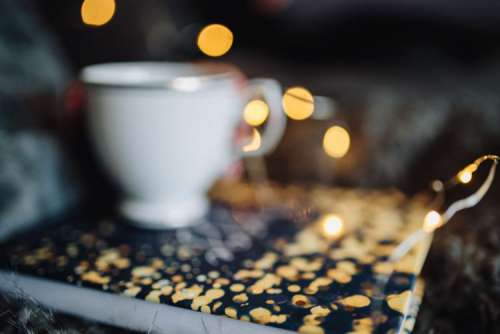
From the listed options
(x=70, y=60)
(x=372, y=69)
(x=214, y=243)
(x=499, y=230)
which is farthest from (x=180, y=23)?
(x=499, y=230)

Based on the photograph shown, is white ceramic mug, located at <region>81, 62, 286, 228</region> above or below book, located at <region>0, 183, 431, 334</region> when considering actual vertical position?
above

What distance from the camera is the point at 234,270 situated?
0.43 meters

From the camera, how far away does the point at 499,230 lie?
456 mm

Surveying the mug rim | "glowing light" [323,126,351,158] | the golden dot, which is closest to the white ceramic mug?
the mug rim

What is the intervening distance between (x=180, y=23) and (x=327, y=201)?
0.42 metres

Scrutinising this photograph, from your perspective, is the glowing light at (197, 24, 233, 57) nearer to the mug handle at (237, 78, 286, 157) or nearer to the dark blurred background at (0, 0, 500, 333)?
the dark blurred background at (0, 0, 500, 333)

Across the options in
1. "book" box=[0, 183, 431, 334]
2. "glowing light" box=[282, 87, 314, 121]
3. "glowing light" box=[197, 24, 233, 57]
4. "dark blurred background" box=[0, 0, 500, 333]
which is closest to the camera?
"book" box=[0, 183, 431, 334]

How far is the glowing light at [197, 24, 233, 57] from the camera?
2.48 feet

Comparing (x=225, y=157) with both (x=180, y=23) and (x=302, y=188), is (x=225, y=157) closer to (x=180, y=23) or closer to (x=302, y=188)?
(x=302, y=188)

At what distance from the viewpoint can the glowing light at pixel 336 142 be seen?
632 mm

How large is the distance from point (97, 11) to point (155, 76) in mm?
163

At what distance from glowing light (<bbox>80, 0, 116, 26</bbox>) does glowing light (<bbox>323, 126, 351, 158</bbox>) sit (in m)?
0.36

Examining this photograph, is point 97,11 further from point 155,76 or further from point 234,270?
point 234,270

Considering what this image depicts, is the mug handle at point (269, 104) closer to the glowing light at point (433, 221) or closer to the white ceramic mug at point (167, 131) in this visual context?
the white ceramic mug at point (167, 131)
